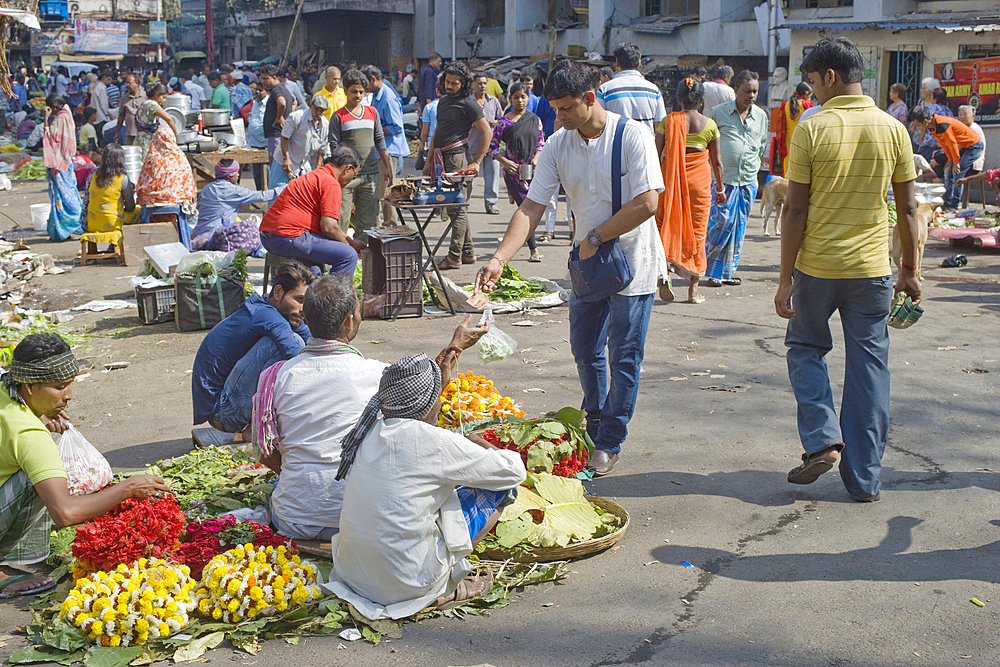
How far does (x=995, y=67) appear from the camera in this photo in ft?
57.7

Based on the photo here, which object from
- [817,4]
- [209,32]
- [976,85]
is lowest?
[976,85]

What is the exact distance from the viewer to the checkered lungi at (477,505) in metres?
3.76

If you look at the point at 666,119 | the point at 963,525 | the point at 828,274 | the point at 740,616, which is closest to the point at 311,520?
the point at 740,616

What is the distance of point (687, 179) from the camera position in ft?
28.6

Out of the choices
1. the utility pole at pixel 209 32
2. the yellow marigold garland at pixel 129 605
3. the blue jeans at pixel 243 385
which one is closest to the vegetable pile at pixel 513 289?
the blue jeans at pixel 243 385

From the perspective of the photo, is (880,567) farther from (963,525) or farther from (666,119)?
(666,119)

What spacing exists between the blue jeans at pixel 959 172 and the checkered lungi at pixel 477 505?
45.2ft

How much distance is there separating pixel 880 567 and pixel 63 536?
142 inches

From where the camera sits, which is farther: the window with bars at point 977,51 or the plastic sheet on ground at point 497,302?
the window with bars at point 977,51

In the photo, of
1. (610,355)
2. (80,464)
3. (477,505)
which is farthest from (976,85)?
(80,464)

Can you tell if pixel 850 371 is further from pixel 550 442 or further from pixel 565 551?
pixel 565 551

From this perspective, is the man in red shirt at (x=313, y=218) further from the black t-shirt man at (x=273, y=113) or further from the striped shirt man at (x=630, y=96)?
the black t-shirt man at (x=273, y=113)

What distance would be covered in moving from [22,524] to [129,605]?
2.76 feet

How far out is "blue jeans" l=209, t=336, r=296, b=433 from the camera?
17.5 feet
